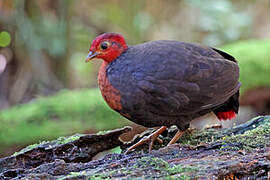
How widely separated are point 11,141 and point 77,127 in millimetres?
940

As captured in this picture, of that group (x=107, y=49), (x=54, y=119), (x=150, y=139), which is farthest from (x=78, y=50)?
(x=150, y=139)

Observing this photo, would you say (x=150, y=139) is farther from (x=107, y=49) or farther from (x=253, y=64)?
(x=253, y=64)

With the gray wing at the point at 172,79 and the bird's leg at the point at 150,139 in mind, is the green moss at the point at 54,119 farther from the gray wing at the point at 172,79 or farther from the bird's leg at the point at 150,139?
the gray wing at the point at 172,79

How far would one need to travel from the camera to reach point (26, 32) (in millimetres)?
7461

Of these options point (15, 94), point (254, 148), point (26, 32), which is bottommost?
point (254, 148)

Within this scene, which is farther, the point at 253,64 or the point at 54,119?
the point at 253,64

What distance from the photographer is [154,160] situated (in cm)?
251

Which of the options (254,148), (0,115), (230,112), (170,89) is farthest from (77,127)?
(254,148)

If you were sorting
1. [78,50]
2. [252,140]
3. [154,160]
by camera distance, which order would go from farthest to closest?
[78,50]
[252,140]
[154,160]

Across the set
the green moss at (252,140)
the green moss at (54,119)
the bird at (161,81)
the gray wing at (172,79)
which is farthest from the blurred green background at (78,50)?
the green moss at (252,140)

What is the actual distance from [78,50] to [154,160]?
8.86m

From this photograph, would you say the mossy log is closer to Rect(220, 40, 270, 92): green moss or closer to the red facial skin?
the red facial skin

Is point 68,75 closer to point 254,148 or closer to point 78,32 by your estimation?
point 78,32

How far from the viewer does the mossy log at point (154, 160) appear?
2.36m
